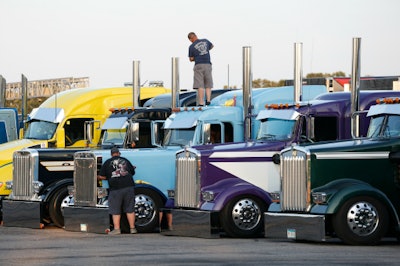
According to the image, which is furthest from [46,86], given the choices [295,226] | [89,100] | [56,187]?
[295,226]

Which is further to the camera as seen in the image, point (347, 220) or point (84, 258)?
point (347, 220)

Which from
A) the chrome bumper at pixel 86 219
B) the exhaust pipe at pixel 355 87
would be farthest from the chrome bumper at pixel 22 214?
the exhaust pipe at pixel 355 87

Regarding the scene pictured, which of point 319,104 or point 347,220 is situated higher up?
point 319,104

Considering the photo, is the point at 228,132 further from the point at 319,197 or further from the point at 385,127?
the point at 319,197

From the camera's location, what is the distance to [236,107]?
24.7m

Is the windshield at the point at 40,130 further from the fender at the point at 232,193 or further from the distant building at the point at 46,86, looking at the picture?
the distant building at the point at 46,86

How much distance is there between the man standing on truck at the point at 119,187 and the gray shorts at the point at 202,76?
16.1 feet

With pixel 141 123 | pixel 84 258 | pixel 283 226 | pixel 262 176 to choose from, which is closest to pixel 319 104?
pixel 262 176

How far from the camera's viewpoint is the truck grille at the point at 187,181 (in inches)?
856

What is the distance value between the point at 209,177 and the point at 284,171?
215 cm

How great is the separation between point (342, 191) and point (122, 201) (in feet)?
16.5

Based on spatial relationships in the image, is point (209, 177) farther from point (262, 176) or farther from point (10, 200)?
point (10, 200)

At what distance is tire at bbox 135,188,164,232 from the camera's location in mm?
22781

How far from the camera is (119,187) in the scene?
73.8 ft
